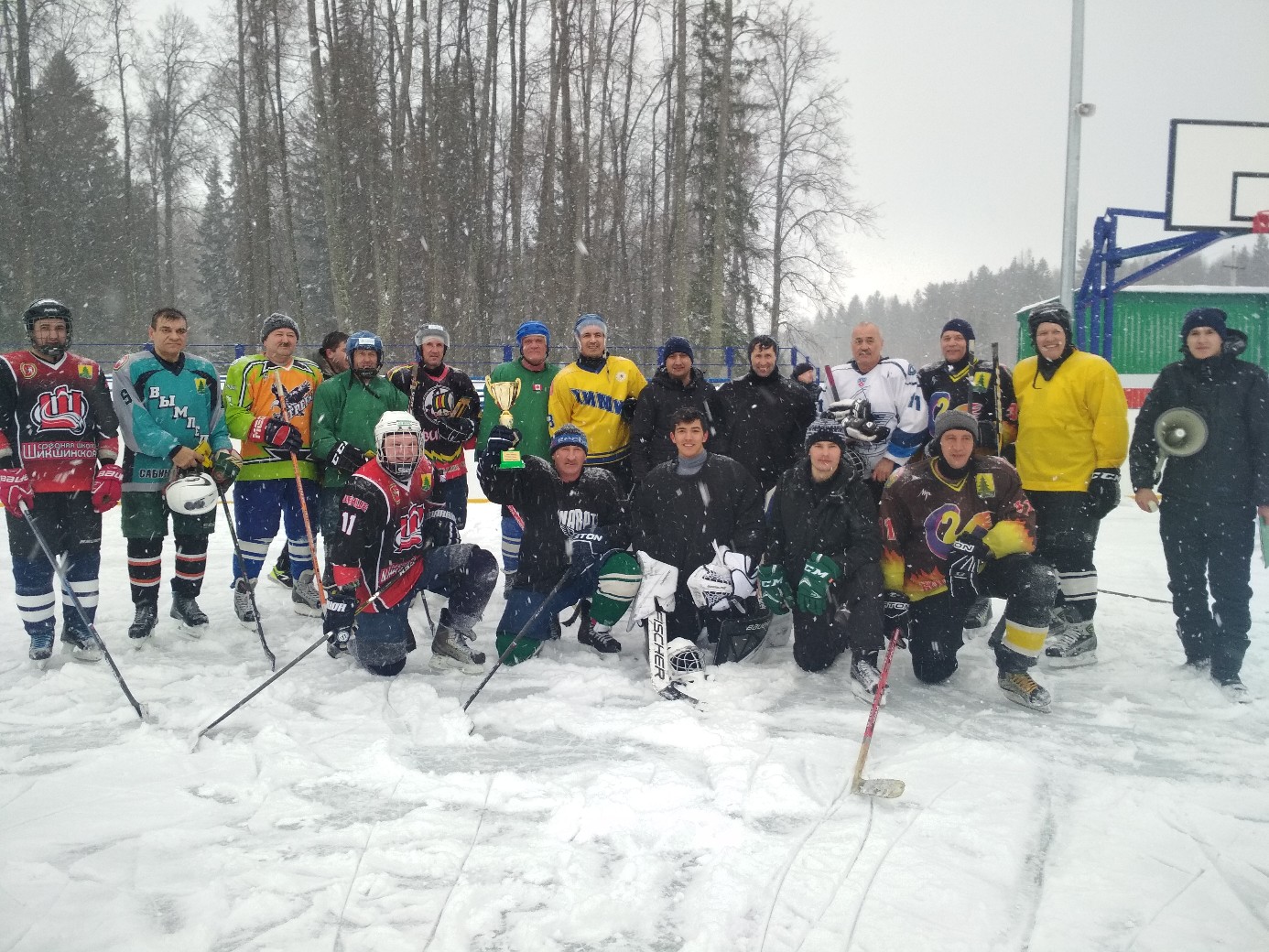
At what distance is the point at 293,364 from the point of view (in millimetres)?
5332

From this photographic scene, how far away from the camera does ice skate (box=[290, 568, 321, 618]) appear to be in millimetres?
5281

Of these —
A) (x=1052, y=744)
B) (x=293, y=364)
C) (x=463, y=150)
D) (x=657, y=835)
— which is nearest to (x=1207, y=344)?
(x=1052, y=744)

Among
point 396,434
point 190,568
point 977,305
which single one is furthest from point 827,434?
point 977,305

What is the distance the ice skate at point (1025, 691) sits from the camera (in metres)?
3.83

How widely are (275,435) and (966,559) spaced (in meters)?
3.78

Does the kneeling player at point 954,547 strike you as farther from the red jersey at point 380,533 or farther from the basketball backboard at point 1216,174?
the basketball backboard at point 1216,174

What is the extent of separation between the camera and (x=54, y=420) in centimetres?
429

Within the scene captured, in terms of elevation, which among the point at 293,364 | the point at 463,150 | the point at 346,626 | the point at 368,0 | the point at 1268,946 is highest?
the point at 368,0

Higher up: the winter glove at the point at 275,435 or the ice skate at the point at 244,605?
the winter glove at the point at 275,435

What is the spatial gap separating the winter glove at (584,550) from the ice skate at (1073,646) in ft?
7.77

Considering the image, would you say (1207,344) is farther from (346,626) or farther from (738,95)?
(738,95)

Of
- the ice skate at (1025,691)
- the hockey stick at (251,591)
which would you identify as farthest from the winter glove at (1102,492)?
the hockey stick at (251,591)

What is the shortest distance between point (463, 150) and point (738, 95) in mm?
8156

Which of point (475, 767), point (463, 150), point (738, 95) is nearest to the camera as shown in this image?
point (475, 767)
